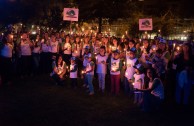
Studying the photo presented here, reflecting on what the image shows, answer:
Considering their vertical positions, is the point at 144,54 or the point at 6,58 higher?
the point at 144,54

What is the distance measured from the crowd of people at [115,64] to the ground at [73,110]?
55 cm

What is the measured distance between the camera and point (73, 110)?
10461 mm

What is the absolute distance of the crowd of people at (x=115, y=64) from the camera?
452 inches

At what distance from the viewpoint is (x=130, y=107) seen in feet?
36.6

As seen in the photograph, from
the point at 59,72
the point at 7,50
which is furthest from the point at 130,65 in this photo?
the point at 7,50

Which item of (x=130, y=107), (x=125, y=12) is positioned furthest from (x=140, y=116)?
(x=125, y=12)

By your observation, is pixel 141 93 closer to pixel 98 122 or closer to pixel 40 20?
pixel 98 122

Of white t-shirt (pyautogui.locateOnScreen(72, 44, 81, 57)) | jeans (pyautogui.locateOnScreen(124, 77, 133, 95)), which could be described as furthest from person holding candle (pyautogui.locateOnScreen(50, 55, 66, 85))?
jeans (pyautogui.locateOnScreen(124, 77, 133, 95))

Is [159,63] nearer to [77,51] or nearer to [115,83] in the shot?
[115,83]

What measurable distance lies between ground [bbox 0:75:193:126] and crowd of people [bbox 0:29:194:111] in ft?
1.80

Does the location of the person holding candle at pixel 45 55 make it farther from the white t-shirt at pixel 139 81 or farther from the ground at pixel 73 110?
the white t-shirt at pixel 139 81

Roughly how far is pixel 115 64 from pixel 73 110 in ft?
10.4

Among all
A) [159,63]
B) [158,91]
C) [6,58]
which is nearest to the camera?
[158,91]

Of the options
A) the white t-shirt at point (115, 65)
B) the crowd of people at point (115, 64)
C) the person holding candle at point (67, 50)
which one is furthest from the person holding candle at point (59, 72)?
the white t-shirt at point (115, 65)
